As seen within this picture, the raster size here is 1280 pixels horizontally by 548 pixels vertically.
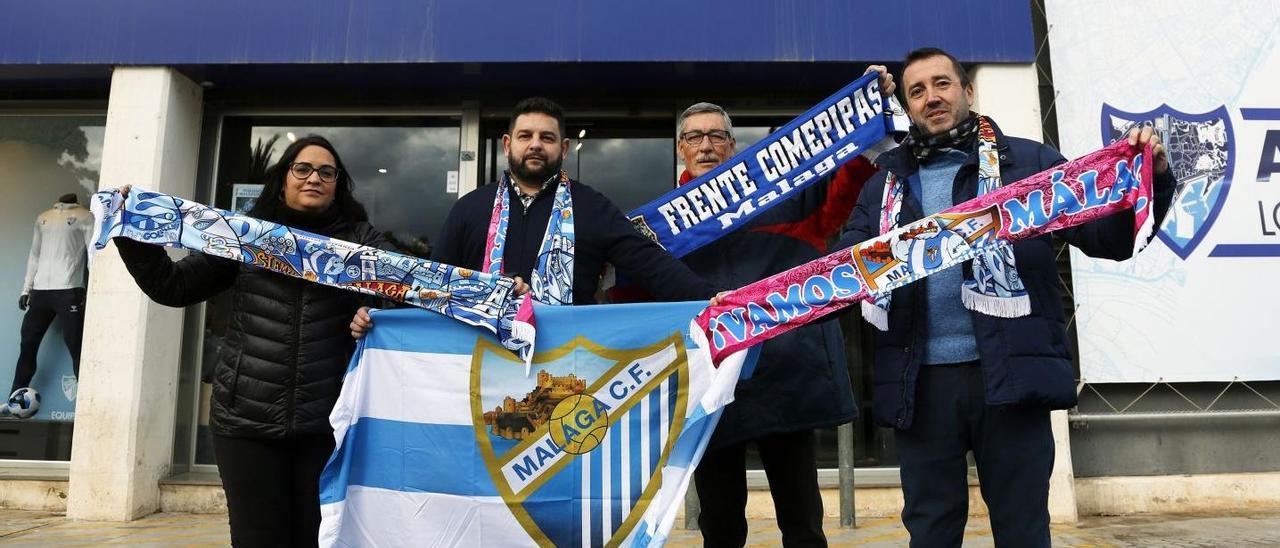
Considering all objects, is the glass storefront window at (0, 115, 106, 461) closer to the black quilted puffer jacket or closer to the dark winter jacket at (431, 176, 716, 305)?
the black quilted puffer jacket

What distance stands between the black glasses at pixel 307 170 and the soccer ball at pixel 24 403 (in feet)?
17.0

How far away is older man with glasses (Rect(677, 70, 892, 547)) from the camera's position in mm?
2705

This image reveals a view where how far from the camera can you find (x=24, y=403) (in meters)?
6.33

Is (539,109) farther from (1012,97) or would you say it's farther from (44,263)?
(44,263)

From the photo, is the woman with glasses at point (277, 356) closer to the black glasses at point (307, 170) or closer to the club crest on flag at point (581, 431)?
the black glasses at point (307, 170)

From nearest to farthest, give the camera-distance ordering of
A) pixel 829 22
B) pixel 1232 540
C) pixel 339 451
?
1. pixel 339 451
2. pixel 1232 540
3. pixel 829 22

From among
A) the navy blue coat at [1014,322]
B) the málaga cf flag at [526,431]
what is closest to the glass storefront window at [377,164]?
the málaga cf flag at [526,431]

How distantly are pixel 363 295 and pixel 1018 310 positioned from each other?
7.13 ft

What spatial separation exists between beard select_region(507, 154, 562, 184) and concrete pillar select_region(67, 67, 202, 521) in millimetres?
4054

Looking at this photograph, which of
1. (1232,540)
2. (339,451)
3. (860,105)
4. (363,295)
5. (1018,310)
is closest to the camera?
(1018,310)

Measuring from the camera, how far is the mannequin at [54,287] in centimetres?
634

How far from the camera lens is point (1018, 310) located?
2203 mm

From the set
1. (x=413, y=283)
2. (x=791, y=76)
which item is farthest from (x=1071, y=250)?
(x=413, y=283)

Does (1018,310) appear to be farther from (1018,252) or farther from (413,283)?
(413,283)
